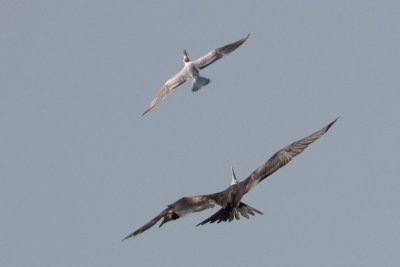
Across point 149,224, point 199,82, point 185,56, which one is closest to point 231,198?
point 149,224

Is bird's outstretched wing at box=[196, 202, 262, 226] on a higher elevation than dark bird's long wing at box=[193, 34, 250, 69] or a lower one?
lower

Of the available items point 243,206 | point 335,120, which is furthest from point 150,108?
point 335,120

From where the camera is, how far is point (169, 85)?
5562 centimetres

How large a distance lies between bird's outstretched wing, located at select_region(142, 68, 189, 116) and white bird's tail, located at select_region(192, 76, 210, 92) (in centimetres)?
169

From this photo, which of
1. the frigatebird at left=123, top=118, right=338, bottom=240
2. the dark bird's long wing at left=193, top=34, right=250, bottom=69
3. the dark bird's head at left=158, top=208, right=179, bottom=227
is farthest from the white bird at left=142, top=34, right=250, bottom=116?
the dark bird's head at left=158, top=208, right=179, bottom=227

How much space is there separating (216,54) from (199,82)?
7.34 feet

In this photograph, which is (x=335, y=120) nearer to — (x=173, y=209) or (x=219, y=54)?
(x=173, y=209)

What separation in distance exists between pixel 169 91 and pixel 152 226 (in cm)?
1595

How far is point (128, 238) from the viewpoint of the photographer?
3984cm

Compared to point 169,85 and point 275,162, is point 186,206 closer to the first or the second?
point 275,162

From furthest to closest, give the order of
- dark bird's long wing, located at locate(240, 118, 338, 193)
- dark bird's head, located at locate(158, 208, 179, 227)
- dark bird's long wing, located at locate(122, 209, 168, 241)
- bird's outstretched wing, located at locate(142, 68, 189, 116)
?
bird's outstretched wing, located at locate(142, 68, 189, 116)
dark bird's long wing, located at locate(240, 118, 338, 193)
dark bird's head, located at locate(158, 208, 179, 227)
dark bird's long wing, located at locate(122, 209, 168, 241)

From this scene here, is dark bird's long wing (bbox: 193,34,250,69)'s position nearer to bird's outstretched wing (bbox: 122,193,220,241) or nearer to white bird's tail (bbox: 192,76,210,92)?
white bird's tail (bbox: 192,76,210,92)

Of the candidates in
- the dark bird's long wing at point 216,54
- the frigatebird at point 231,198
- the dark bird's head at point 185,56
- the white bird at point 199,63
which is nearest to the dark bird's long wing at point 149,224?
the frigatebird at point 231,198

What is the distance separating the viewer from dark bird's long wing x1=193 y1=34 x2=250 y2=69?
5344cm
